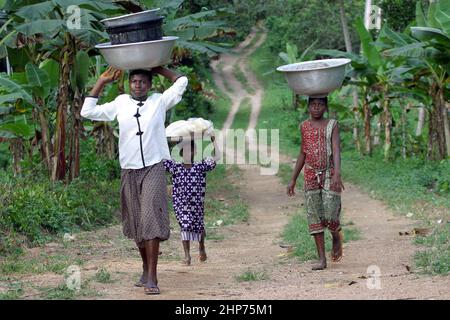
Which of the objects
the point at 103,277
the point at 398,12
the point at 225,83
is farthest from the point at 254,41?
the point at 103,277

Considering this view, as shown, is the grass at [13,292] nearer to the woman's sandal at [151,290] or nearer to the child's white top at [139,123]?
the woman's sandal at [151,290]

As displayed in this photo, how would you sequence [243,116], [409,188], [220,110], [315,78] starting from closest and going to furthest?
[315,78], [409,188], [243,116], [220,110]

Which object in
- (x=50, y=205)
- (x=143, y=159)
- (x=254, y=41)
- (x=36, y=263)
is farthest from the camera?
(x=254, y=41)

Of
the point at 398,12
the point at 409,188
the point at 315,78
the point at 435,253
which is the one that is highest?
the point at 398,12

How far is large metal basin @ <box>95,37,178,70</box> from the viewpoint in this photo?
6918mm

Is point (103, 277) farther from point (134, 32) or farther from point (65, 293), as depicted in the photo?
point (134, 32)

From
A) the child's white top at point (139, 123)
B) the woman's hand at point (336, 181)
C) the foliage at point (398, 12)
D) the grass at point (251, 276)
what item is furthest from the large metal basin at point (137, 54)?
the foliage at point (398, 12)

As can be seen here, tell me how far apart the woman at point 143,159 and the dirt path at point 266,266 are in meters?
0.46

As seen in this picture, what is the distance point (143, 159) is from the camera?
7066mm

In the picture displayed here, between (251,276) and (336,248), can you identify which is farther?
(336,248)

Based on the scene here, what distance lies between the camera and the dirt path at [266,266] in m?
6.92

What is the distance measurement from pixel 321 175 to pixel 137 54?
7.93 feet

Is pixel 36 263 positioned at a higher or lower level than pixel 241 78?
lower
